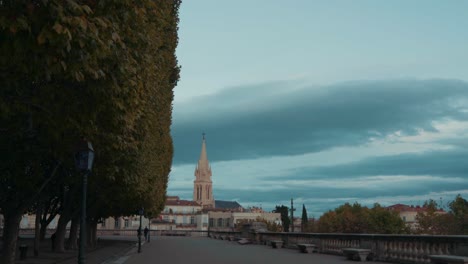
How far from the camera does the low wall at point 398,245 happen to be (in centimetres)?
1960

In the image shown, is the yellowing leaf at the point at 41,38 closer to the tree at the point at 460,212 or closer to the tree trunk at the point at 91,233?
the tree trunk at the point at 91,233

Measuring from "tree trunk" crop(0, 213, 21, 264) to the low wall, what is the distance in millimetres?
15001

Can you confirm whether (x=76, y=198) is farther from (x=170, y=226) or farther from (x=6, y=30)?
(x=170, y=226)

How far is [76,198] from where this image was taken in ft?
109

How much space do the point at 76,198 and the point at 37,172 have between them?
12704 millimetres

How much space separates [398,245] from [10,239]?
1536cm

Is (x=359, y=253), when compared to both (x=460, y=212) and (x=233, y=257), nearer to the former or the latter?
(x=233, y=257)

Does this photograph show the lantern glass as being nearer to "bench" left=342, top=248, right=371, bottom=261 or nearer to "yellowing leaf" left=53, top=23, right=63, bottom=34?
"yellowing leaf" left=53, top=23, right=63, bottom=34

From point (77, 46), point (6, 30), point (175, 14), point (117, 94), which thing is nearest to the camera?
point (6, 30)

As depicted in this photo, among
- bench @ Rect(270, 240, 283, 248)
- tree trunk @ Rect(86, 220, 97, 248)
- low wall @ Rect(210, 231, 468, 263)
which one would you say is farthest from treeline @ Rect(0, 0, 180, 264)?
tree trunk @ Rect(86, 220, 97, 248)

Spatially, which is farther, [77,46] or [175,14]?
[175,14]

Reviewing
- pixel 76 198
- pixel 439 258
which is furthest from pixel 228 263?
pixel 76 198

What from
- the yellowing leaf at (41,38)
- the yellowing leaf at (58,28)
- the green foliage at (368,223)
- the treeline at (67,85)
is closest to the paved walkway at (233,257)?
the treeline at (67,85)

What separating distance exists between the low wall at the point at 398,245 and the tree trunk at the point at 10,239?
15.0 metres
